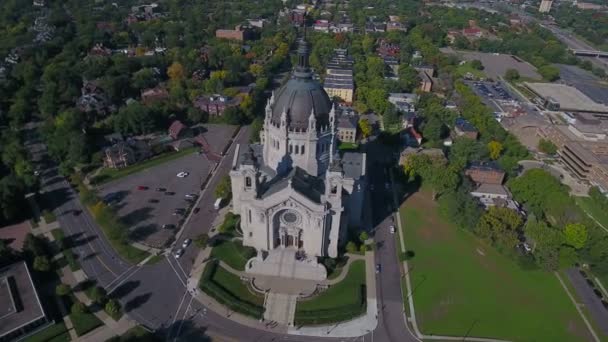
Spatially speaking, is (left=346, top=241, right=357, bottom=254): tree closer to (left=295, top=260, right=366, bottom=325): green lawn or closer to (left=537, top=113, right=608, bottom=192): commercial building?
(left=295, top=260, right=366, bottom=325): green lawn

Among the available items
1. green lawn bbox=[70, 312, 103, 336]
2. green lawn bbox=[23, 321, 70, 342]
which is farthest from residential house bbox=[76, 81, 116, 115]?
green lawn bbox=[23, 321, 70, 342]

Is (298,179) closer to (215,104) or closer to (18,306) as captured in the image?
(18,306)

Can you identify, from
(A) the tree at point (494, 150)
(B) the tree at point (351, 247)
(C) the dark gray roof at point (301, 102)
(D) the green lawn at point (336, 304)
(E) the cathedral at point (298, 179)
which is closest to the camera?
(D) the green lawn at point (336, 304)

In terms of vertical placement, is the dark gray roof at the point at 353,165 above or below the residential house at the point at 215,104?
above

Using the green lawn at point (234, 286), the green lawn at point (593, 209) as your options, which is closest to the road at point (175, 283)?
the green lawn at point (234, 286)

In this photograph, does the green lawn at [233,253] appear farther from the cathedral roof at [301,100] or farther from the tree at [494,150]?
the tree at [494,150]

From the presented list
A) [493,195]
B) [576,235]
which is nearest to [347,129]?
[493,195]

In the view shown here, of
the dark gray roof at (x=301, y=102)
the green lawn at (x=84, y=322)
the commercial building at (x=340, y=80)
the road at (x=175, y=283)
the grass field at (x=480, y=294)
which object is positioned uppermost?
the dark gray roof at (x=301, y=102)

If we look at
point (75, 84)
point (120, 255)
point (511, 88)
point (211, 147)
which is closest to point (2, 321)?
point (120, 255)

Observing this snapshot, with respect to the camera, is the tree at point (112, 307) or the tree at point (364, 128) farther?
the tree at point (364, 128)
